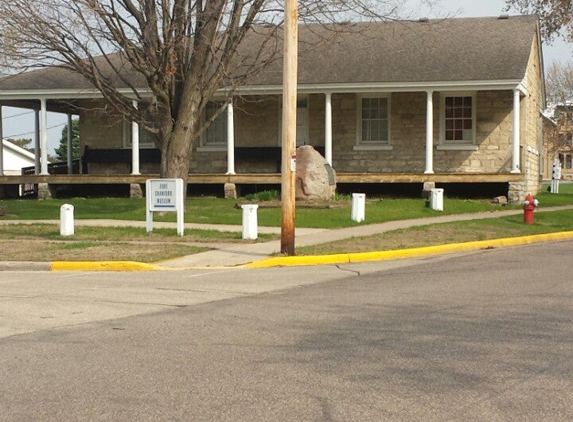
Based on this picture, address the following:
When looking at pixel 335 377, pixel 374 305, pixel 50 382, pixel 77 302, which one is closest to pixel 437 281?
pixel 374 305

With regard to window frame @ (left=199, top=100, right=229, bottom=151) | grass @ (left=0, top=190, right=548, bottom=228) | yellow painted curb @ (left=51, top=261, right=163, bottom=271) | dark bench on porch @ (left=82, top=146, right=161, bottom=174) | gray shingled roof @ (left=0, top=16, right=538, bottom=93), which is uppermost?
gray shingled roof @ (left=0, top=16, right=538, bottom=93)

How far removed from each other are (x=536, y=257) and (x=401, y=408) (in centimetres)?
1034

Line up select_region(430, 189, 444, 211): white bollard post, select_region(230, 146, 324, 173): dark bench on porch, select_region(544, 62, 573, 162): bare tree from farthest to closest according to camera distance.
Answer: select_region(544, 62, 573, 162): bare tree
select_region(230, 146, 324, 173): dark bench on porch
select_region(430, 189, 444, 211): white bollard post

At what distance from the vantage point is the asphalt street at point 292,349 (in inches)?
237

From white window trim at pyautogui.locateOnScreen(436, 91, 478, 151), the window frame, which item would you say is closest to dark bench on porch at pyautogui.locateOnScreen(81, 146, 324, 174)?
the window frame

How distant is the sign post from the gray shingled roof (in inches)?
410

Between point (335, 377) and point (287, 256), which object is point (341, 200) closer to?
point (287, 256)

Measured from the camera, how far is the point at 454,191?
31.1 m

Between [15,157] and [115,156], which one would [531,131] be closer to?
[115,156]

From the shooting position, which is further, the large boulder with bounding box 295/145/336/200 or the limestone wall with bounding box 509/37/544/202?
the limestone wall with bounding box 509/37/544/202

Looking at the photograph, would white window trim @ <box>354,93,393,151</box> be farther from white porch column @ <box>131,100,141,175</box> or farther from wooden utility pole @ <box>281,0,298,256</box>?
wooden utility pole @ <box>281,0,298,256</box>

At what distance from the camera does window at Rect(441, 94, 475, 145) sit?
1222 inches

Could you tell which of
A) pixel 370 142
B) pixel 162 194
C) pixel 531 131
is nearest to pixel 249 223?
pixel 162 194

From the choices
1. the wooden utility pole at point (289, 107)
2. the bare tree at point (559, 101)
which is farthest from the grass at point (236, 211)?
the bare tree at point (559, 101)
